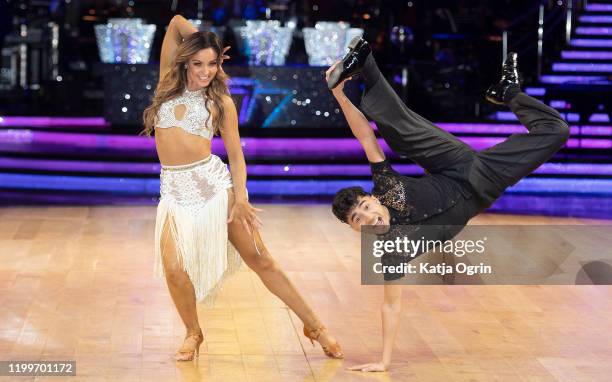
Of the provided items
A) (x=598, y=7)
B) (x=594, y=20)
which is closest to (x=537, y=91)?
(x=594, y=20)

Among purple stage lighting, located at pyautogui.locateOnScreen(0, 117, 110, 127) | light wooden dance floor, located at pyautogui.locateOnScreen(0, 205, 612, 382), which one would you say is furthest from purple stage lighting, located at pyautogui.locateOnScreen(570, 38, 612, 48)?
light wooden dance floor, located at pyautogui.locateOnScreen(0, 205, 612, 382)

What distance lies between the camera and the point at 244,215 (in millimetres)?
4539

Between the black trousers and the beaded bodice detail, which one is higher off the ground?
the black trousers

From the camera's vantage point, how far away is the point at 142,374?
445 centimetres

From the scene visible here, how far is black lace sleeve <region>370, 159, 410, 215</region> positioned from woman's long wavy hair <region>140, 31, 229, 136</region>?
728 mm

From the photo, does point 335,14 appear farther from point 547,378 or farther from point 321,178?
point 547,378

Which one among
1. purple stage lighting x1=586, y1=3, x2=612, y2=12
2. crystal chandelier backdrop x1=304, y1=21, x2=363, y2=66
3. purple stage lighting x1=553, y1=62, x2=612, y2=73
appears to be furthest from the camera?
purple stage lighting x1=586, y1=3, x2=612, y2=12

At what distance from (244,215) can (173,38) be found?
853 millimetres

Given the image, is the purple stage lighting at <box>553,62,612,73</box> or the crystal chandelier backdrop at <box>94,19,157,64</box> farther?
the purple stage lighting at <box>553,62,612,73</box>

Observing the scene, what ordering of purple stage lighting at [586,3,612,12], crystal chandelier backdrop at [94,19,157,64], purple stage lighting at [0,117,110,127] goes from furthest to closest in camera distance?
purple stage lighting at [586,3,612,12], purple stage lighting at [0,117,110,127], crystal chandelier backdrop at [94,19,157,64]

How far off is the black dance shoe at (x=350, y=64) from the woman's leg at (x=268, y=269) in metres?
0.71

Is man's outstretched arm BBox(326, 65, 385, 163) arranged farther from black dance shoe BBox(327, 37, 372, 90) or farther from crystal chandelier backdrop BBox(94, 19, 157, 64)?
crystal chandelier backdrop BBox(94, 19, 157, 64)

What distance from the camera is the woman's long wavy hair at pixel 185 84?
14.8ft

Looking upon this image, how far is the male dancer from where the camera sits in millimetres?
4359
